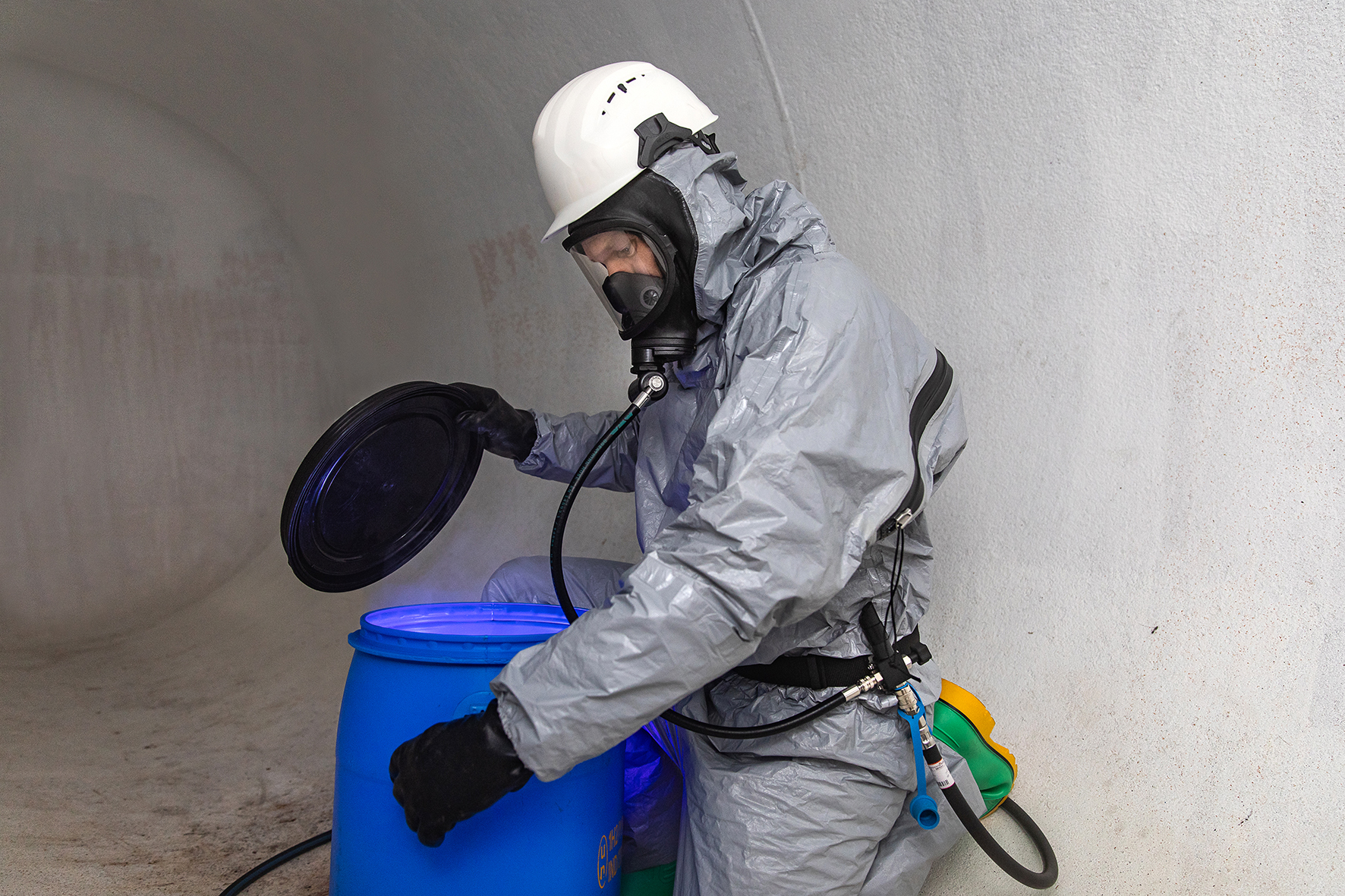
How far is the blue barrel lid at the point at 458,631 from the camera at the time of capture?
3.59ft

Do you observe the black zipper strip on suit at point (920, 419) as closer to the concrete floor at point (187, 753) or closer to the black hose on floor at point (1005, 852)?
the black hose on floor at point (1005, 852)

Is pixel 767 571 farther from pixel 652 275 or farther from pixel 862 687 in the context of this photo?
pixel 652 275

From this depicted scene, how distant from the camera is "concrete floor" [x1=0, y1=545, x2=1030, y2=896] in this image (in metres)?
1.50

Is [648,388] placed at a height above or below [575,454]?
above

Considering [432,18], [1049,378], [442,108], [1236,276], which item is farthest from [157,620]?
[1236,276]

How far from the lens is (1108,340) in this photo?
130 cm

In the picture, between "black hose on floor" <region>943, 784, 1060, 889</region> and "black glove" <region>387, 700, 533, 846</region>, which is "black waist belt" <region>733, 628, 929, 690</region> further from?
"black glove" <region>387, 700, 533, 846</region>

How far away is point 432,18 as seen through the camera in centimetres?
217

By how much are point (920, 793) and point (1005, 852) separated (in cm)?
18

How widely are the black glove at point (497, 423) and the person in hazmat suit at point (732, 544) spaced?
0.32 metres

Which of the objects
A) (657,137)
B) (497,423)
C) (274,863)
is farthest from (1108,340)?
(274,863)

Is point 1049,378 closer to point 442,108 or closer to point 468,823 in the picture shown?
point 468,823

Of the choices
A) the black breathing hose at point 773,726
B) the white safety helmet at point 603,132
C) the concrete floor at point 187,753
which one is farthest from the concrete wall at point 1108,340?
the white safety helmet at point 603,132

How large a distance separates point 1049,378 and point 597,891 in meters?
0.99
